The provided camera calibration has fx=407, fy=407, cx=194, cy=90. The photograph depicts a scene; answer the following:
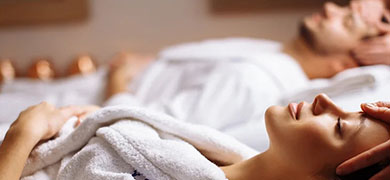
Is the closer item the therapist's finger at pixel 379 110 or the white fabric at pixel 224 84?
the therapist's finger at pixel 379 110

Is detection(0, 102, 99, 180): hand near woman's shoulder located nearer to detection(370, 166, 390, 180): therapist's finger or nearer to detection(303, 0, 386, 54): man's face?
detection(370, 166, 390, 180): therapist's finger

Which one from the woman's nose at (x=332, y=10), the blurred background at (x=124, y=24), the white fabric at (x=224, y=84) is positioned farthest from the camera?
the blurred background at (x=124, y=24)

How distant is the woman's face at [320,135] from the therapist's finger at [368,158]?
39 millimetres

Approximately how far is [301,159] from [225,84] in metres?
0.70

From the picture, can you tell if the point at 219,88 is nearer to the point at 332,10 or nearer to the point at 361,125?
the point at 332,10

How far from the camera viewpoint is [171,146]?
2.28 ft

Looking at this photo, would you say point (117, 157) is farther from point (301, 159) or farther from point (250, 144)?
point (250, 144)

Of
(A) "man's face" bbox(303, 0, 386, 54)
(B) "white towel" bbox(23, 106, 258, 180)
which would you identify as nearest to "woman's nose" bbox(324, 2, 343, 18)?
(A) "man's face" bbox(303, 0, 386, 54)

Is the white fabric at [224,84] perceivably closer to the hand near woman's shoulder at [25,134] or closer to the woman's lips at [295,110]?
the woman's lips at [295,110]

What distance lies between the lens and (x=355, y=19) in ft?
4.48

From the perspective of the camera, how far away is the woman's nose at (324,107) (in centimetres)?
67

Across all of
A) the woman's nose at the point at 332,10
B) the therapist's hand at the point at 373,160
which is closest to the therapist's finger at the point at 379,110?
the therapist's hand at the point at 373,160

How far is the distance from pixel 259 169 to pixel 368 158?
0.20 m

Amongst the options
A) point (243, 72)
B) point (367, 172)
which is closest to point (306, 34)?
point (243, 72)
